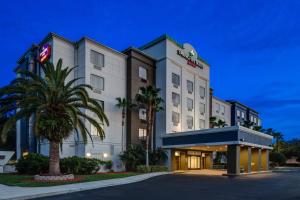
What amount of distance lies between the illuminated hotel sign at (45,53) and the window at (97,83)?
19.0 ft

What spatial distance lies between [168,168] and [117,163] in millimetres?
7225

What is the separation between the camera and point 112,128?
3972 cm

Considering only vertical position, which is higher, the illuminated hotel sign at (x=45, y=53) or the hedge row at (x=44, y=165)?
the illuminated hotel sign at (x=45, y=53)

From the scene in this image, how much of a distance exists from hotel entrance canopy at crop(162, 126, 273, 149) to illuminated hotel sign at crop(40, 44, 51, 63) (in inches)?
760

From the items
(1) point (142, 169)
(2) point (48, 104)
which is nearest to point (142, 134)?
(1) point (142, 169)

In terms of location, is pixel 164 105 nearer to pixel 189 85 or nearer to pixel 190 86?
pixel 189 85

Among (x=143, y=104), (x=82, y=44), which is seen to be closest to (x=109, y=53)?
(x=82, y=44)

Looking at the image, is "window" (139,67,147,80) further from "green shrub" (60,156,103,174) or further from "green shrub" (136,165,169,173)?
"green shrub" (60,156,103,174)

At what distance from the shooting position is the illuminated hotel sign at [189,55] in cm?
4936

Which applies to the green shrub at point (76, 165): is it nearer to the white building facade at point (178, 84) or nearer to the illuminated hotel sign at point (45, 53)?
the illuminated hotel sign at point (45, 53)

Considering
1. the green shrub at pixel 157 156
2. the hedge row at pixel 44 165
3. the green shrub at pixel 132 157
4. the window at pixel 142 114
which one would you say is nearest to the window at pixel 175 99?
the window at pixel 142 114

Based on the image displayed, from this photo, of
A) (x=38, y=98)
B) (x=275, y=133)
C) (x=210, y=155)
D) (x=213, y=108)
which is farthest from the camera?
(x=275, y=133)

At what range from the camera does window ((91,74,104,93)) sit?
37.8m

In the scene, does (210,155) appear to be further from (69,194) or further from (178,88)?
(69,194)
